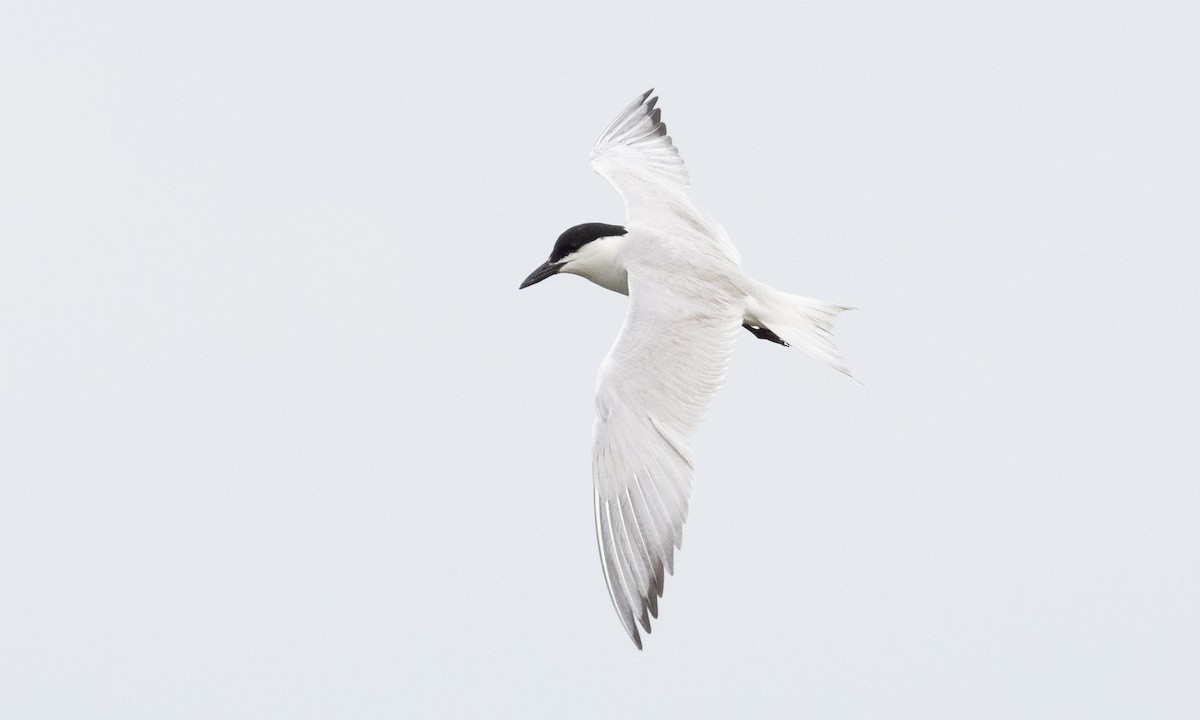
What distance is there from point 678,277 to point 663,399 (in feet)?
3.34

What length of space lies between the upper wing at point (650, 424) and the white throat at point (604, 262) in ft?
1.70

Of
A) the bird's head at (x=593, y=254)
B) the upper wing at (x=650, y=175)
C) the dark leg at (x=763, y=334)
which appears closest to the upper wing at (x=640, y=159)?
the upper wing at (x=650, y=175)

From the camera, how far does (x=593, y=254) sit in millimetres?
8047

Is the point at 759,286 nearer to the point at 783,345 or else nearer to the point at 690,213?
the point at 783,345

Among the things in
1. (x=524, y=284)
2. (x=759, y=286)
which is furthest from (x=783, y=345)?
(x=524, y=284)

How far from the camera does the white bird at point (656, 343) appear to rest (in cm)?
624

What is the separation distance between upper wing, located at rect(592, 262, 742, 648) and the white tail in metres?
0.26

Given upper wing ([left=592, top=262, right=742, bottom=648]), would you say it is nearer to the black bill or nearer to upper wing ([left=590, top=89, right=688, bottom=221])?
the black bill

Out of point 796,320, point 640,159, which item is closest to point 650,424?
point 796,320

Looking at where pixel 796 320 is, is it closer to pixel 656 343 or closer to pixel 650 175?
pixel 656 343

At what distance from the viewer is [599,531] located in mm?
6289

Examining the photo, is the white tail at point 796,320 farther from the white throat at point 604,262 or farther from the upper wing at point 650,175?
the white throat at point 604,262

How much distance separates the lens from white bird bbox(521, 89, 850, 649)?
20.5 feet

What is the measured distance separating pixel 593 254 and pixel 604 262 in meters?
0.08
